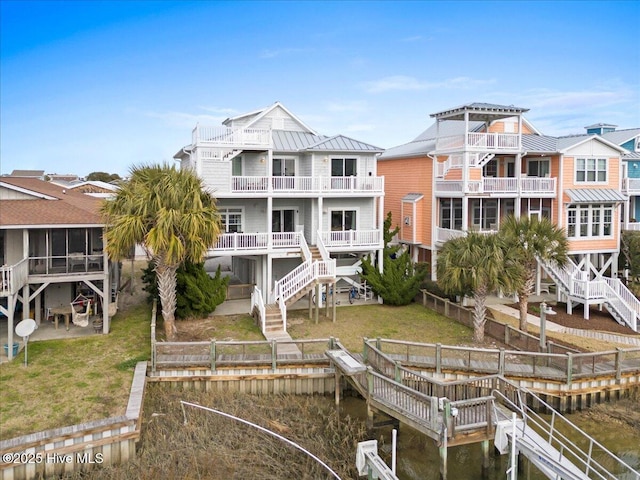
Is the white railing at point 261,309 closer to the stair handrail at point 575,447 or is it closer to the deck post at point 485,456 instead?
the stair handrail at point 575,447

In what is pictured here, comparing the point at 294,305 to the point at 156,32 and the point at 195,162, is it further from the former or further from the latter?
the point at 156,32

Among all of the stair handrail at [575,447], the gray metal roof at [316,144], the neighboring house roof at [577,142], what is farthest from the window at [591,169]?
the stair handrail at [575,447]

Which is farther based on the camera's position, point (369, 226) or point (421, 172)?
point (421, 172)

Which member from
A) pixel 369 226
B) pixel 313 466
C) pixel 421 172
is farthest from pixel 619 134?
pixel 313 466

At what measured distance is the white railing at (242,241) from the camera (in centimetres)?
2380

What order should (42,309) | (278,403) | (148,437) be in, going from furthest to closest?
(42,309) < (278,403) < (148,437)

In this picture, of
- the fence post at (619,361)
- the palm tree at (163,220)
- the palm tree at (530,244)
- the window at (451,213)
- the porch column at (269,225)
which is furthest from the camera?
the window at (451,213)

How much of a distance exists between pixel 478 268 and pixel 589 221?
12163mm

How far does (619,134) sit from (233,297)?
26148 mm

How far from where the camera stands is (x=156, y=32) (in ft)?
96.8

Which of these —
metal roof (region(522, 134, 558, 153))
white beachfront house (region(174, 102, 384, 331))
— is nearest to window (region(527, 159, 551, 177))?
metal roof (region(522, 134, 558, 153))

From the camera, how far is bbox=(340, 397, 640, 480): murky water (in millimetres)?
13117

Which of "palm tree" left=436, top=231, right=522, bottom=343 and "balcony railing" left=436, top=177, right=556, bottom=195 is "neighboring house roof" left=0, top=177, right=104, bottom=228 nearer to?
"palm tree" left=436, top=231, right=522, bottom=343

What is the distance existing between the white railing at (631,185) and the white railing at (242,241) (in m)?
20.8
